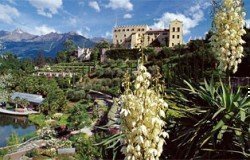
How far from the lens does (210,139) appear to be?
5355mm

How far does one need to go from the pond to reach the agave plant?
26.2m

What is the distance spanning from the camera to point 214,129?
4.92m

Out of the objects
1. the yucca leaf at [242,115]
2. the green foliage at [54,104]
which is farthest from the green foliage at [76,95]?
the yucca leaf at [242,115]

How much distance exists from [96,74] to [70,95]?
8.13 meters

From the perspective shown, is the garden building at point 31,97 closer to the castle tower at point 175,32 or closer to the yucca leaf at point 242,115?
the castle tower at point 175,32

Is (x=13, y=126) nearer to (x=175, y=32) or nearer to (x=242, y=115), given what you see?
(x=175, y=32)

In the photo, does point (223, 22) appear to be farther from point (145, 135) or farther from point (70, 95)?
point (70, 95)

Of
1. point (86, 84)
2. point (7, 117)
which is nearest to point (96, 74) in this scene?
point (86, 84)

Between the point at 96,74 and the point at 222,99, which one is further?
the point at 96,74

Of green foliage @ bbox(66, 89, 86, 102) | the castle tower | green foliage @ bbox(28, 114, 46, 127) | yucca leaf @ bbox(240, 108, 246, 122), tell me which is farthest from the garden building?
yucca leaf @ bbox(240, 108, 246, 122)

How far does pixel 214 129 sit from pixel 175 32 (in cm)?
5398

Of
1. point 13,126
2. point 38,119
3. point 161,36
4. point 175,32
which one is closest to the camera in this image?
point 38,119

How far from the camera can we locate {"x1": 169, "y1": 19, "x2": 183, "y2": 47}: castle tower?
189 ft

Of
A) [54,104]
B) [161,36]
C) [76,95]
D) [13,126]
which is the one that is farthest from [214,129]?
[161,36]
